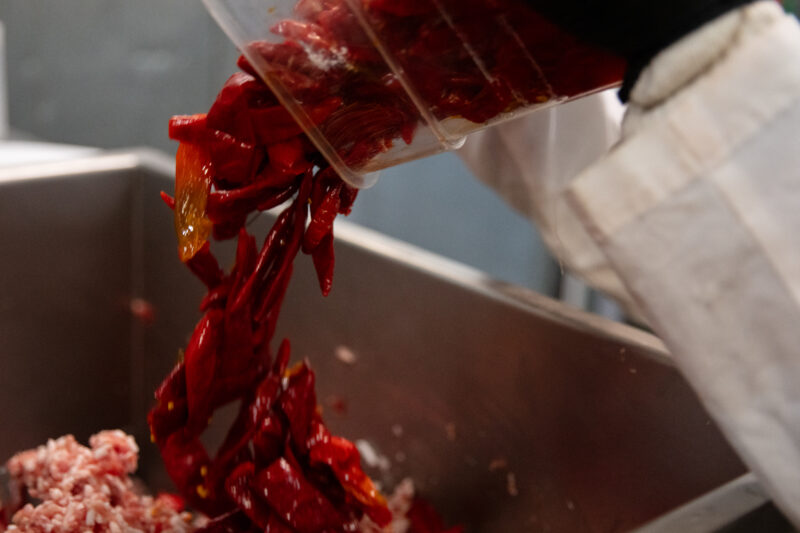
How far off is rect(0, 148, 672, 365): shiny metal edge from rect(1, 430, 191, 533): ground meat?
12.0 inches

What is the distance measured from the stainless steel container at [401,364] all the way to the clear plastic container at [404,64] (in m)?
0.29

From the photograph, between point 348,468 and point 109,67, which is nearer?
point 348,468

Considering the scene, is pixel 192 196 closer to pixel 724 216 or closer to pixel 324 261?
pixel 324 261

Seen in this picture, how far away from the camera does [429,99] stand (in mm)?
420

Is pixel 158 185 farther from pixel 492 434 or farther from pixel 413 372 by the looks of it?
pixel 492 434

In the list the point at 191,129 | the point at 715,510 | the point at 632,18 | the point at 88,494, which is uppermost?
the point at 632,18

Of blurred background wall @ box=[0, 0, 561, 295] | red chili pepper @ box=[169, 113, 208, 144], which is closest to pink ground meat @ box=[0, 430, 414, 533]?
red chili pepper @ box=[169, 113, 208, 144]

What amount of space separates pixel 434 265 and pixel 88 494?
38 centimetres

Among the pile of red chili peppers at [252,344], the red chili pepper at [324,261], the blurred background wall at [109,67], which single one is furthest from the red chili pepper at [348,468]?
the blurred background wall at [109,67]

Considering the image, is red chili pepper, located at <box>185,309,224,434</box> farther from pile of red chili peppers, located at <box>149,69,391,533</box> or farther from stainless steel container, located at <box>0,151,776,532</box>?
stainless steel container, located at <box>0,151,776,532</box>

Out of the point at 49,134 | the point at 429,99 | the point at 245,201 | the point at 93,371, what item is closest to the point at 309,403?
the point at 245,201

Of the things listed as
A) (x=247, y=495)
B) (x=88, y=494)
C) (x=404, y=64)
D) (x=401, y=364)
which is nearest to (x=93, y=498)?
(x=88, y=494)

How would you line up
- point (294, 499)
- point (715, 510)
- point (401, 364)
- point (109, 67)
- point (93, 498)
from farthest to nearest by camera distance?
point (109, 67), point (401, 364), point (93, 498), point (294, 499), point (715, 510)

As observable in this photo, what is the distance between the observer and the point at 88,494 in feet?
2.29
